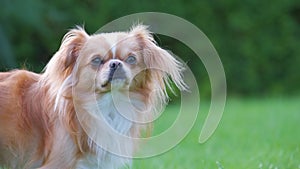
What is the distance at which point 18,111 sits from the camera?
5.21 metres

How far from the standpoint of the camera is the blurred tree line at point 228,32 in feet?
50.6

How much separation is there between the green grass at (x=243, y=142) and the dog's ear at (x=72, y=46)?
159cm

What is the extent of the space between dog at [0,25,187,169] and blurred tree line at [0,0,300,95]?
9949 mm

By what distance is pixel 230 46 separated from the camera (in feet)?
57.1

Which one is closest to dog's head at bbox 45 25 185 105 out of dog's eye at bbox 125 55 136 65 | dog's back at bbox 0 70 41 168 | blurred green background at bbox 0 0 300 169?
dog's eye at bbox 125 55 136 65

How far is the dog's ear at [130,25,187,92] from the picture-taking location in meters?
5.38

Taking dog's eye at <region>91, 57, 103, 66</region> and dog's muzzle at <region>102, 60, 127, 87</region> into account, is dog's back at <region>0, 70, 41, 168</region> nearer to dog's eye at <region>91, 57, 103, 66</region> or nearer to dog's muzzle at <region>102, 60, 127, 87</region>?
dog's eye at <region>91, 57, 103, 66</region>

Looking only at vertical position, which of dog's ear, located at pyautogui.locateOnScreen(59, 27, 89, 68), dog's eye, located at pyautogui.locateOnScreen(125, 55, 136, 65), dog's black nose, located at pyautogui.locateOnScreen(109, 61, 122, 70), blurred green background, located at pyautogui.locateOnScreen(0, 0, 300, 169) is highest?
dog's eye, located at pyautogui.locateOnScreen(125, 55, 136, 65)

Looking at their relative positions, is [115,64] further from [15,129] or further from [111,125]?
[15,129]

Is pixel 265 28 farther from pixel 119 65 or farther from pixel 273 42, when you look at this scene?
pixel 119 65

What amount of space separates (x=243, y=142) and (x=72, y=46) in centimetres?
429

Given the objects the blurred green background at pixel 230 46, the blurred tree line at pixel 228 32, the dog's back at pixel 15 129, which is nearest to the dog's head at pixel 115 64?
the dog's back at pixel 15 129

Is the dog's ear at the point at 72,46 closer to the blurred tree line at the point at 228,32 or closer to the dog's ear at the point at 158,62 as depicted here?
the dog's ear at the point at 158,62

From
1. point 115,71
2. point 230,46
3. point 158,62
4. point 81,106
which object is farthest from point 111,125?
point 230,46
